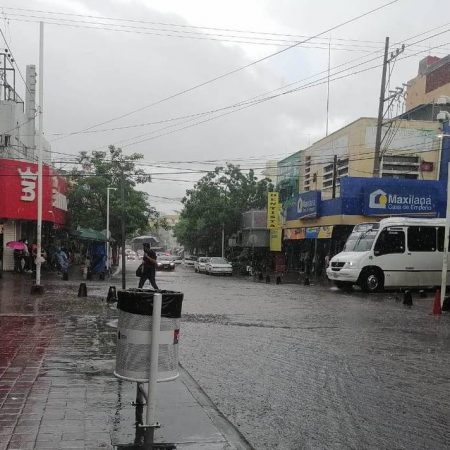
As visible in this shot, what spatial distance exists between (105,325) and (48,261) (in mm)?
24470

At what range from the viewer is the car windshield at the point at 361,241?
22.9m

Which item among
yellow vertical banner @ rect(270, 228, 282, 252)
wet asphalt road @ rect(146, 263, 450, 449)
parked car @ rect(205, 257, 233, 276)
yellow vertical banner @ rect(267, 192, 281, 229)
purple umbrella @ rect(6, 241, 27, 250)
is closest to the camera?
wet asphalt road @ rect(146, 263, 450, 449)

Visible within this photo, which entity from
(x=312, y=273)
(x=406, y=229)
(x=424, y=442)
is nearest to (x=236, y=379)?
(x=424, y=442)

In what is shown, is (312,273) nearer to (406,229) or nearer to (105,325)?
(406,229)

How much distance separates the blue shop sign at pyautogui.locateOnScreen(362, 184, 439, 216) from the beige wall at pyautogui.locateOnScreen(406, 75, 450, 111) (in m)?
16.9

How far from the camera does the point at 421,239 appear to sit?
2336 cm

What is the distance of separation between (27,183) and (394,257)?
17.5 meters

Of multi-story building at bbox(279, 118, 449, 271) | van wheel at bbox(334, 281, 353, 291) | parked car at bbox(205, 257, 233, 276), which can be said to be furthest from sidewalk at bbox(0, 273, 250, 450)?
parked car at bbox(205, 257, 233, 276)

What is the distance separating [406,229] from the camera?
2325cm

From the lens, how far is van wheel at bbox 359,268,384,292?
22594 millimetres

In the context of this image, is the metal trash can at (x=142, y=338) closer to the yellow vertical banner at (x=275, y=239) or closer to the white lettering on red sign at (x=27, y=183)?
the white lettering on red sign at (x=27, y=183)

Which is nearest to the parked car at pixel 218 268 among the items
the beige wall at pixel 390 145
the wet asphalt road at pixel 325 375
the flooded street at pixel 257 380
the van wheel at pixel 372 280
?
the beige wall at pixel 390 145

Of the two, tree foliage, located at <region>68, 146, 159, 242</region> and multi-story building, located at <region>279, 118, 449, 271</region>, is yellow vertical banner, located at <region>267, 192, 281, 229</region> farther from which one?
tree foliage, located at <region>68, 146, 159, 242</region>

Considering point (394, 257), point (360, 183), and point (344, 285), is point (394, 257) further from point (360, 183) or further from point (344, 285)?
point (360, 183)
